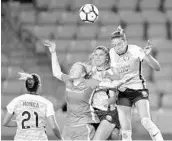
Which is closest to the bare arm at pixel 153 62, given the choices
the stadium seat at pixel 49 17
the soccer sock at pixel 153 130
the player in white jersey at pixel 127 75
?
the player in white jersey at pixel 127 75

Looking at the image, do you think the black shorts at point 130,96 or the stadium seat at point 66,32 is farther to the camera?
the stadium seat at point 66,32

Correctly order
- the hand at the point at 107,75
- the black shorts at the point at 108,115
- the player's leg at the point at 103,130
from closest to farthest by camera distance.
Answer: the player's leg at the point at 103,130, the black shorts at the point at 108,115, the hand at the point at 107,75

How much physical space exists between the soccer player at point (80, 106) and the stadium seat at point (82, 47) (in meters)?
5.37

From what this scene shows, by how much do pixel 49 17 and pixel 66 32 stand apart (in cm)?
65

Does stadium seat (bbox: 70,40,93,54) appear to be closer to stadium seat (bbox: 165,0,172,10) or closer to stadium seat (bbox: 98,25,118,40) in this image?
stadium seat (bbox: 98,25,118,40)

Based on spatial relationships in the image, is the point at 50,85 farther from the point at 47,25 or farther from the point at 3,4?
the point at 3,4

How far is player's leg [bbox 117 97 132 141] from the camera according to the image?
18.5 ft

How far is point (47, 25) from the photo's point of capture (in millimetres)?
11648

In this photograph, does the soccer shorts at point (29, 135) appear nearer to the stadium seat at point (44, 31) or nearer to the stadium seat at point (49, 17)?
the stadium seat at point (44, 31)

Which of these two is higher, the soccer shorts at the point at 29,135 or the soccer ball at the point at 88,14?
the soccer ball at the point at 88,14

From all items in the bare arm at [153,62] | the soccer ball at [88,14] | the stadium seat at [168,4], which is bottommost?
the bare arm at [153,62]

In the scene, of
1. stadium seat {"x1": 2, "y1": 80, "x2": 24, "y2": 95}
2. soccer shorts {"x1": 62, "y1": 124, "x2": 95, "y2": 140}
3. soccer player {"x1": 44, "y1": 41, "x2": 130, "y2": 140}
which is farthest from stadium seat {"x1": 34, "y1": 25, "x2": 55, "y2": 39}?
soccer shorts {"x1": 62, "y1": 124, "x2": 95, "y2": 140}

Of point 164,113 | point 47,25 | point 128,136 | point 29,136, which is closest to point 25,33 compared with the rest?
point 47,25

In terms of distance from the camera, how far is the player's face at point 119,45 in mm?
5680
